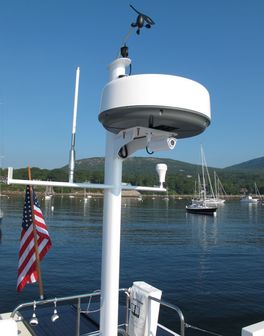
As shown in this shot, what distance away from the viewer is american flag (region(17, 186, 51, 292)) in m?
5.82

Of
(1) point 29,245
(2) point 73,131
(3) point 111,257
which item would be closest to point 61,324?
(1) point 29,245

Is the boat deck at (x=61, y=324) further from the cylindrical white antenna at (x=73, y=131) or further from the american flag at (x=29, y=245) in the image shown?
the cylindrical white antenna at (x=73, y=131)

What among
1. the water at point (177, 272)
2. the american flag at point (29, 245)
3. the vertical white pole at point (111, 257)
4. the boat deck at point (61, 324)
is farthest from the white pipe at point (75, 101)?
the water at point (177, 272)

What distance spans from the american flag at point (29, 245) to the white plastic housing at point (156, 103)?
7.92 feet

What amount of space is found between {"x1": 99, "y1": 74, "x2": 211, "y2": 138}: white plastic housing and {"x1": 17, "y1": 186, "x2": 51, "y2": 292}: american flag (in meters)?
2.41

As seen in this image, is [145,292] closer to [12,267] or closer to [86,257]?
[12,267]

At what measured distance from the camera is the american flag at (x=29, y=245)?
19.1 feet

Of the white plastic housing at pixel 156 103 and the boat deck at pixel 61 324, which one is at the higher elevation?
the white plastic housing at pixel 156 103

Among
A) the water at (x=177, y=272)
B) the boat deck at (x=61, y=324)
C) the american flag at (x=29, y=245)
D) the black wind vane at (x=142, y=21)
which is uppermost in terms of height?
the black wind vane at (x=142, y=21)

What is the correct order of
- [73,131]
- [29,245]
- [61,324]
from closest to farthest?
[73,131] → [29,245] → [61,324]

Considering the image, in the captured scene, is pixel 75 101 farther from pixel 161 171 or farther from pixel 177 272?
pixel 177 272

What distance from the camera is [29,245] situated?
19.4ft

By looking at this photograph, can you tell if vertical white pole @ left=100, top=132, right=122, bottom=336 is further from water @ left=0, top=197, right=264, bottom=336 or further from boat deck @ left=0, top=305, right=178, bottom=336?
water @ left=0, top=197, right=264, bottom=336

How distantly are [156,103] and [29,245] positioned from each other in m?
3.38
